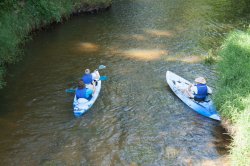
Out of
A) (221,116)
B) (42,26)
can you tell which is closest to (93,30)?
(42,26)

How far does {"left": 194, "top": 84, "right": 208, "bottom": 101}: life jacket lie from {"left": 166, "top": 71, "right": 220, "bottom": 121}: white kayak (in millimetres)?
141

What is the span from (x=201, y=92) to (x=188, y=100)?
556mm

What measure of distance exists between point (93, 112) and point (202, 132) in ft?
11.6

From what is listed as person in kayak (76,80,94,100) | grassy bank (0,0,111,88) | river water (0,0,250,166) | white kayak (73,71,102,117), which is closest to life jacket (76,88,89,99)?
person in kayak (76,80,94,100)

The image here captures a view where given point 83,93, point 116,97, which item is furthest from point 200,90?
point 83,93

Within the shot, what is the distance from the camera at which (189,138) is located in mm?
9930

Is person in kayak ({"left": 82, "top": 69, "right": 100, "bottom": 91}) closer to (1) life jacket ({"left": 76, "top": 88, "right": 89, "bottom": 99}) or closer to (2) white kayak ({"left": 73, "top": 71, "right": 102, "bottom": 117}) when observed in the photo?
(2) white kayak ({"left": 73, "top": 71, "right": 102, "bottom": 117})

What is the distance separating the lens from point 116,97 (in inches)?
472

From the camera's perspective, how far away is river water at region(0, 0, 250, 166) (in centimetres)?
930

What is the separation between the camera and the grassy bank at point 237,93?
8172mm

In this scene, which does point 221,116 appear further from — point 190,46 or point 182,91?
point 190,46

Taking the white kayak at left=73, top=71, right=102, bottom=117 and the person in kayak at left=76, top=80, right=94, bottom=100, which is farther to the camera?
the person in kayak at left=76, top=80, right=94, bottom=100

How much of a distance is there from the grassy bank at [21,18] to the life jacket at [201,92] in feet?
22.5

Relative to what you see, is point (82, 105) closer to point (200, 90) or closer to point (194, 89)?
point (194, 89)
